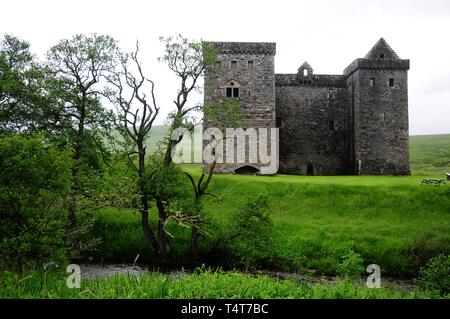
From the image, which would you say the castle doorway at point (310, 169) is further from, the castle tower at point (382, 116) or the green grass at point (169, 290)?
the green grass at point (169, 290)

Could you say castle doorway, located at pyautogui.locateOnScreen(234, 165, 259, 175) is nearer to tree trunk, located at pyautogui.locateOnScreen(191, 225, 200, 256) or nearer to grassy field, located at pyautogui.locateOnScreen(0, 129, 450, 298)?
grassy field, located at pyautogui.locateOnScreen(0, 129, 450, 298)

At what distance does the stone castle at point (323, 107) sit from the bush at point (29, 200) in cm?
2282

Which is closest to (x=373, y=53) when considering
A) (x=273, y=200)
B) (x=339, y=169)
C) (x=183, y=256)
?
(x=339, y=169)

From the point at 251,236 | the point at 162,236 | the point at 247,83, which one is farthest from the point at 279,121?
the point at 251,236

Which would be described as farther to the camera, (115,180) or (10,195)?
(115,180)

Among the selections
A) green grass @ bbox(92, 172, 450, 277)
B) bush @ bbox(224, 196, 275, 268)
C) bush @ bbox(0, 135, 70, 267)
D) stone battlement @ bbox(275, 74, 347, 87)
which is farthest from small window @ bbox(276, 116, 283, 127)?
bush @ bbox(0, 135, 70, 267)

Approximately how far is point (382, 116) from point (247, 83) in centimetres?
1493

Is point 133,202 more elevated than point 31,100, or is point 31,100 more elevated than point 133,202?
point 31,100

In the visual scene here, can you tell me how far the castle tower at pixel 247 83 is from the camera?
43438mm

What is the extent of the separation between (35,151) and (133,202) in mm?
8995

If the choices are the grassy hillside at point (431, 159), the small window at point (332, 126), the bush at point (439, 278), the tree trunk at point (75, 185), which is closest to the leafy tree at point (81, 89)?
the tree trunk at point (75, 185)
